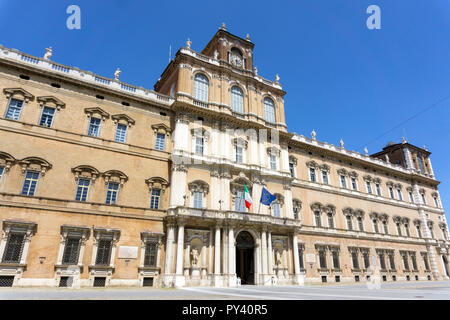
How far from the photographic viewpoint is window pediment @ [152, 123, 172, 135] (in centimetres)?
2644

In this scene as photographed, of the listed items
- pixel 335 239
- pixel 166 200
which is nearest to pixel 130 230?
pixel 166 200

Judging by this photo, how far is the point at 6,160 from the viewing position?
A: 64.7ft

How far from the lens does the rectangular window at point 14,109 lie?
21036 mm

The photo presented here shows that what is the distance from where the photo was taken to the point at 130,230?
22156 millimetres

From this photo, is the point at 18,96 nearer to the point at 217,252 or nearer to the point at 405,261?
the point at 217,252

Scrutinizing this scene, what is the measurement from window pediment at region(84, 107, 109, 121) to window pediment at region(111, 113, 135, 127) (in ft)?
2.09

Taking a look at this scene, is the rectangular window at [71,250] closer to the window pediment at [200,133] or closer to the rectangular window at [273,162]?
the window pediment at [200,133]

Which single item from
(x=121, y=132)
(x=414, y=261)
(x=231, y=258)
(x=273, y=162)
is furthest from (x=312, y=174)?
(x=121, y=132)

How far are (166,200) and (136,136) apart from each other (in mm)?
6219

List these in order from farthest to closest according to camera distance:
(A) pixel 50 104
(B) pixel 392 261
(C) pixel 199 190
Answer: (B) pixel 392 261
(C) pixel 199 190
(A) pixel 50 104

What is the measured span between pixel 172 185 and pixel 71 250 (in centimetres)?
865
